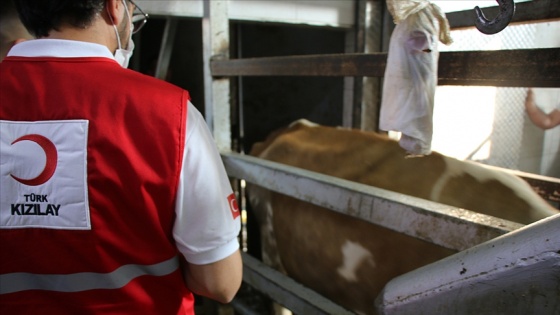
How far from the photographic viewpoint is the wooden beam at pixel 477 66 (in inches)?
38.3

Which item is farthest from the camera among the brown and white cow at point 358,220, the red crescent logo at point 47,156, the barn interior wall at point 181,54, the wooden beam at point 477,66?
the barn interior wall at point 181,54

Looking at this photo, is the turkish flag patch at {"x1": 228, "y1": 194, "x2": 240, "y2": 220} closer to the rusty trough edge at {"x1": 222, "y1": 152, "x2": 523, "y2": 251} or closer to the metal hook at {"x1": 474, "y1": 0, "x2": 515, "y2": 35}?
the rusty trough edge at {"x1": 222, "y1": 152, "x2": 523, "y2": 251}

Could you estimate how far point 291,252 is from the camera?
90.4 inches

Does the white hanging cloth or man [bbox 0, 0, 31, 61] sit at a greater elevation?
man [bbox 0, 0, 31, 61]

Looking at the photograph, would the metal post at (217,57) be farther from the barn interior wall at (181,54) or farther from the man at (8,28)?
the barn interior wall at (181,54)

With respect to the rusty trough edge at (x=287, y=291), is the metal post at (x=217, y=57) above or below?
above

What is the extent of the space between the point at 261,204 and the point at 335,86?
6.79 ft

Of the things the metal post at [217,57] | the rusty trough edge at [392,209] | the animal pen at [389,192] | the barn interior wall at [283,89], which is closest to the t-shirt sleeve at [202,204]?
the animal pen at [389,192]

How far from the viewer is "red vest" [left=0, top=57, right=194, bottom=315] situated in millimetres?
887

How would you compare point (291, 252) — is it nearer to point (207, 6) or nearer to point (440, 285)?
point (207, 6)

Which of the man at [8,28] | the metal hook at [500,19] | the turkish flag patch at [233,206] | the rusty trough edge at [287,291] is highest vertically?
the man at [8,28]

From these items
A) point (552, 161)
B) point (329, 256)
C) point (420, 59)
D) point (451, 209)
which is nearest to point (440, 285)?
point (451, 209)

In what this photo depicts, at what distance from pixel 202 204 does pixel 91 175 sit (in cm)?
24

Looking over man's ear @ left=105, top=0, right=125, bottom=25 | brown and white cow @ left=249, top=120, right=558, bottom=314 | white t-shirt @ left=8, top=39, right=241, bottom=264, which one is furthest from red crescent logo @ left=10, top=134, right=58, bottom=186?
brown and white cow @ left=249, top=120, right=558, bottom=314
